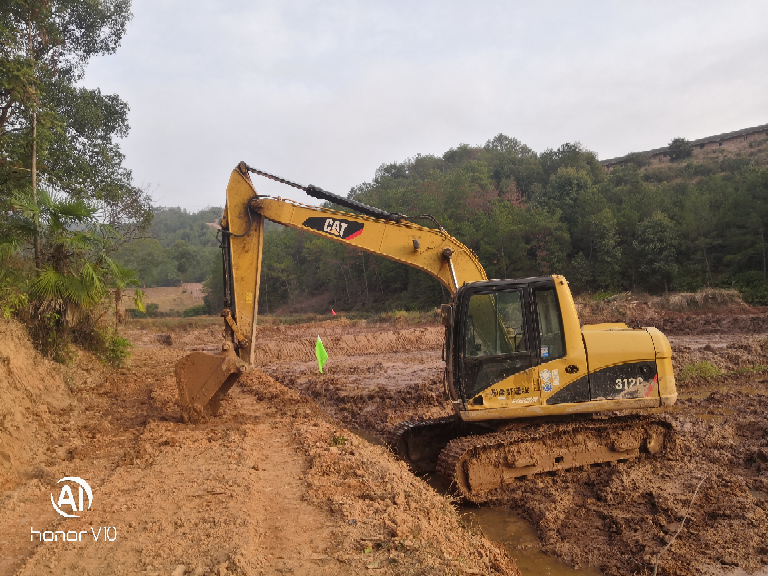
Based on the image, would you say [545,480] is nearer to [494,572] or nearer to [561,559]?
[561,559]

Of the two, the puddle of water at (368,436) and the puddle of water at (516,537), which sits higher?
the puddle of water at (368,436)

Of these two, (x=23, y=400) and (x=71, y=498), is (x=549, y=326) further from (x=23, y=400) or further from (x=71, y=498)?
(x=23, y=400)

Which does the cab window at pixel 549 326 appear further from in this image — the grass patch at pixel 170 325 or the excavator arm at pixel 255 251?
the grass patch at pixel 170 325

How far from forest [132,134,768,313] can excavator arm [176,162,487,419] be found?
17.7 meters

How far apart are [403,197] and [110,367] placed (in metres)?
36.3

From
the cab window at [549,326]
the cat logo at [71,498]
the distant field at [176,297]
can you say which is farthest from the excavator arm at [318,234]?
the distant field at [176,297]

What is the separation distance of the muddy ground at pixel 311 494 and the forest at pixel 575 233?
58.3 ft

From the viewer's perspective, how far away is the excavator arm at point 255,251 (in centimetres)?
782

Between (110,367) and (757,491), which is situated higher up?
(110,367)

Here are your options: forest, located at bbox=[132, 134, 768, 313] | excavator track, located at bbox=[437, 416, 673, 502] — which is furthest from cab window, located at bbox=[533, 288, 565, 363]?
forest, located at bbox=[132, 134, 768, 313]

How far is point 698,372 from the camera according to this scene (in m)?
12.0

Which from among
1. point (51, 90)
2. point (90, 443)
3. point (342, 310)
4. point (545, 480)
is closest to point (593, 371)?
point (545, 480)

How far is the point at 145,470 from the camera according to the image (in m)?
6.04

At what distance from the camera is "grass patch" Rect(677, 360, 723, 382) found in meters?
11.9
